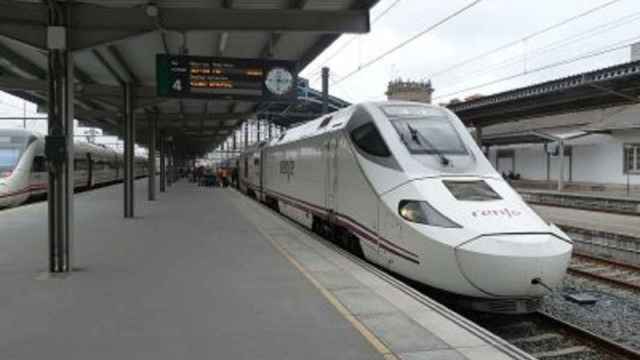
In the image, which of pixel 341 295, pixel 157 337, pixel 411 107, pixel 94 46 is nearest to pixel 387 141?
pixel 411 107

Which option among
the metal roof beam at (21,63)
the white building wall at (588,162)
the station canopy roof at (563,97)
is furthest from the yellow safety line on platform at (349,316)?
the white building wall at (588,162)

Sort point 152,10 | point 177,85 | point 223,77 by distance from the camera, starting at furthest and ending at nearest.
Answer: point 223,77
point 177,85
point 152,10

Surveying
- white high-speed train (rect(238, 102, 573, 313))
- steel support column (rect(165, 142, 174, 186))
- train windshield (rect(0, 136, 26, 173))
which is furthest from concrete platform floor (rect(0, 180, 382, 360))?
steel support column (rect(165, 142, 174, 186))

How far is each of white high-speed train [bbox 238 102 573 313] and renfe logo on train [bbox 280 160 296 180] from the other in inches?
140

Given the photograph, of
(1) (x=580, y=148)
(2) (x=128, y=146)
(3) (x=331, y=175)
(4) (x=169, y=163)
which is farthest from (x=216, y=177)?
(3) (x=331, y=175)

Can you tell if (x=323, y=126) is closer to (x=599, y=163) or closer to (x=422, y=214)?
(x=422, y=214)

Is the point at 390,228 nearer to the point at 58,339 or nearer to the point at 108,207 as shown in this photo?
the point at 58,339

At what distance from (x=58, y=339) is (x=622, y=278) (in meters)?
10.0

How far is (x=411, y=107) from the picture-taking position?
36.4ft

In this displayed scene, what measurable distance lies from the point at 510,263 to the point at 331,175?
5517 mm

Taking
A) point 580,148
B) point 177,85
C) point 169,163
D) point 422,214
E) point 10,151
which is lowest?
point 422,214

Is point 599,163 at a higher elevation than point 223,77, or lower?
lower

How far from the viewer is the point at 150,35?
48.7 feet

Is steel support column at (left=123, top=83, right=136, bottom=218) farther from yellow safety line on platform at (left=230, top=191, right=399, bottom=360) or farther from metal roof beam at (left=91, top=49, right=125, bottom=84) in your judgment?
yellow safety line on platform at (left=230, top=191, right=399, bottom=360)
